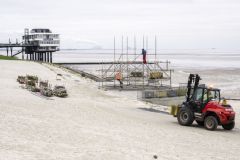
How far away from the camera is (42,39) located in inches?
3706

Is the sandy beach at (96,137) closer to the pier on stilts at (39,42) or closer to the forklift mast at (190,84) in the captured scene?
the forklift mast at (190,84)

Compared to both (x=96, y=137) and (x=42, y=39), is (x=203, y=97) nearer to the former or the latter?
(x=96, y=137)

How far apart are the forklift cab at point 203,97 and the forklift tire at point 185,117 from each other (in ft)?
1.06

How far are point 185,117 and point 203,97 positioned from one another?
1.38 m

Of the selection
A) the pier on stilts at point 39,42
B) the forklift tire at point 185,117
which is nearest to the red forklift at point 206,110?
the forklift tire at point 185,117

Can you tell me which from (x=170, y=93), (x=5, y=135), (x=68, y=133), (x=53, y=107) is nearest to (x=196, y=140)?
(x=68, y=133)

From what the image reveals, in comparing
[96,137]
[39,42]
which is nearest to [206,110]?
[96,137]

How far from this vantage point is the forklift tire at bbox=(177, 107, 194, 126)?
60.5 ft

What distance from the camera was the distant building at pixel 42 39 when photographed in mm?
92875

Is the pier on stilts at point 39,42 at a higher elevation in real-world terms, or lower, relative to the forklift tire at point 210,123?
higher

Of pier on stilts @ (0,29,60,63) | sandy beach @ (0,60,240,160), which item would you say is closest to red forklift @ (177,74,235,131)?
sandy beach @ (0,60,240,160)

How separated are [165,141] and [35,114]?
6.13m

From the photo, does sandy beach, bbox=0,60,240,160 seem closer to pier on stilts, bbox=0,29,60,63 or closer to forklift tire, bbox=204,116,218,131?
forklift tire, bbox=204,116,218,131

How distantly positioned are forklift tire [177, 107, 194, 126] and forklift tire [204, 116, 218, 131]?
2.55 feet
